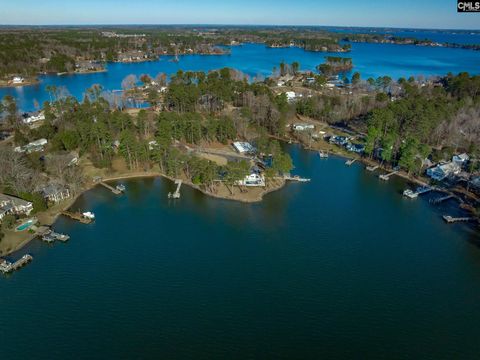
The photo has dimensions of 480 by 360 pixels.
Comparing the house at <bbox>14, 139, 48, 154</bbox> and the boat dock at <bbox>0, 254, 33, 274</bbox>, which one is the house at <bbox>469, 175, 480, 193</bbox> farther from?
the house at <bbox>14, 139, 48, 154</bbox>

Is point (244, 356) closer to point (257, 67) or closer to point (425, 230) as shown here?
point (425, 230)

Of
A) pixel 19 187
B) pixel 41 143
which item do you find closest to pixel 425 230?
pixel 19 187

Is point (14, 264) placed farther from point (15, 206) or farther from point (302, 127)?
point (302, 127)

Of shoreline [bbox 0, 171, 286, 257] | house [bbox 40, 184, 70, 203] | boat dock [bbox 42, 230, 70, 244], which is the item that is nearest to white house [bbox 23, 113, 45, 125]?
shoreline [bbox 0, 171, 286, 257]

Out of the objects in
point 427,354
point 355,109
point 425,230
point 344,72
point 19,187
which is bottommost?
point 427,354

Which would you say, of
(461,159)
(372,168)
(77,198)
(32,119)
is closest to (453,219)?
(372,168)

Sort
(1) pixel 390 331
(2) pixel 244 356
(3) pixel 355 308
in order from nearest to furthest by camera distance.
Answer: (2) pixel 244 356 → (1) pixel 390 331 → (3) pixel 355 308

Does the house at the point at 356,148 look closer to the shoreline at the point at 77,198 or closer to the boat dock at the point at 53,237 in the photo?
the shoreline at the point at 77,198

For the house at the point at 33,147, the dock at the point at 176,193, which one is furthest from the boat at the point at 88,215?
the house at the point at 33,147
